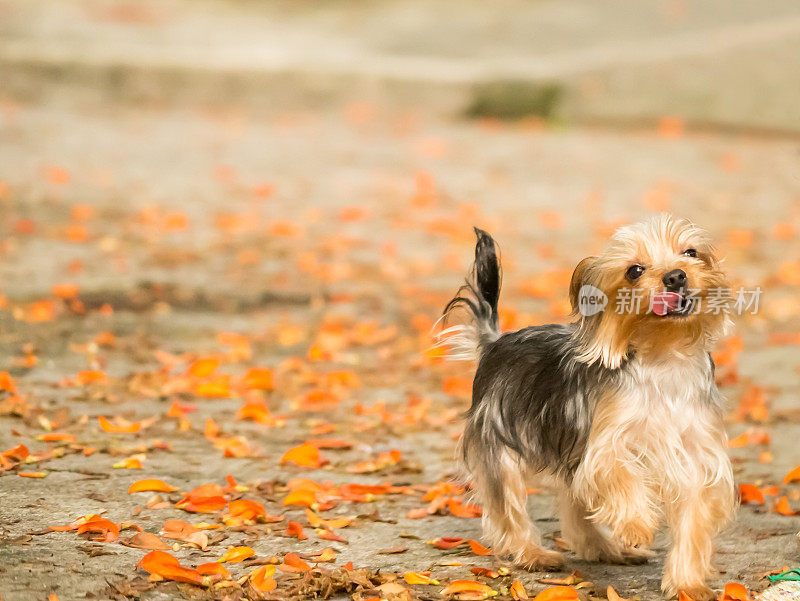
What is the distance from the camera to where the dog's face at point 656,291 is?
384cm

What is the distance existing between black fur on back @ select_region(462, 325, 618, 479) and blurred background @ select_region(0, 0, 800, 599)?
62 cm

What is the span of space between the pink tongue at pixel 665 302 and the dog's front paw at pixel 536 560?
1336mm

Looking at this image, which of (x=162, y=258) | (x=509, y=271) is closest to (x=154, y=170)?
(x=162, y=258)

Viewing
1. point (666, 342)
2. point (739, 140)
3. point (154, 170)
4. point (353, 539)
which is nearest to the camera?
point (666, 342)

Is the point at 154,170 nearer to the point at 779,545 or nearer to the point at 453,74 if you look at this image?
the point at 453,74

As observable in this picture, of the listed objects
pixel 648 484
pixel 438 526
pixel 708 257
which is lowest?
pixel 438 526

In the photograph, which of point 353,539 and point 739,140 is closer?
point 353,539

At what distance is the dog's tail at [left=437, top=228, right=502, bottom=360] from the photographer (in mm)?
4848

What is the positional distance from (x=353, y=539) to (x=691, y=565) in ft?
4.97

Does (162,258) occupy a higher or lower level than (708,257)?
lower

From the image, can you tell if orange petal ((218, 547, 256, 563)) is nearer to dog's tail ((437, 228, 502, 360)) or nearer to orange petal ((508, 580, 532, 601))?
orange petal ((508, 580, 532, 601))

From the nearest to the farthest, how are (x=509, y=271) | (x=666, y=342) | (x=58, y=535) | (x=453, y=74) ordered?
(x=666, y=342) < (x=58, y=535) < (x=509, y=271) < (x=453, y=74)

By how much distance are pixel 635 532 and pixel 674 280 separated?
102 cm

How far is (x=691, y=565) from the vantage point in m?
4.16
